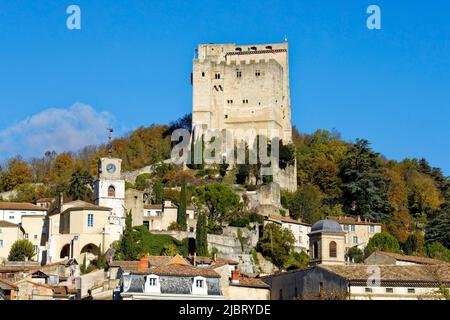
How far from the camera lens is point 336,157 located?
98.7m

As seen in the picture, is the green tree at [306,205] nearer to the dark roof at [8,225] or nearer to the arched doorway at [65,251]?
the arched doorway at [65,251]

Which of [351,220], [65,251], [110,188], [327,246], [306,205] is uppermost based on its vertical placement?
[306,205]

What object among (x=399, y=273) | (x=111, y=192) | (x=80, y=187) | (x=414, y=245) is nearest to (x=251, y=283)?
(x=399, y=273)

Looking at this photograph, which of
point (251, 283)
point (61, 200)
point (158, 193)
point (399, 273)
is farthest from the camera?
point (158, 193)

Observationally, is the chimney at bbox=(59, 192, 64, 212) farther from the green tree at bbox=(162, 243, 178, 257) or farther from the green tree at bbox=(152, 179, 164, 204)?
the green tree at bbox=(162, 243, 178, 257)

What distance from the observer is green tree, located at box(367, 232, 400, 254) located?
78.4m

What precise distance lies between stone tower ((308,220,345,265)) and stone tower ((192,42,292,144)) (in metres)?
40.8

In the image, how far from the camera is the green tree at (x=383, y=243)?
7844cm

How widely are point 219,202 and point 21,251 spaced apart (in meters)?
16.3

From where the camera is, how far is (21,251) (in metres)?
73.4

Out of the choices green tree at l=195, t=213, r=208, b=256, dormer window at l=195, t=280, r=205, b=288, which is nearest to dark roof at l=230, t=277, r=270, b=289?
dormer window at l=195, t=280, r=205, b=288

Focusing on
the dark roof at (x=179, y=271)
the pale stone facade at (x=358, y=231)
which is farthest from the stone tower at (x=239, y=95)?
the dark roof at (x=179, y=271)

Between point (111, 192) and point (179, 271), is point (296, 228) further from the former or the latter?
point (179, 271)

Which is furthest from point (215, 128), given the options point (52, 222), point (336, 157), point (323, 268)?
point (323, 268)
